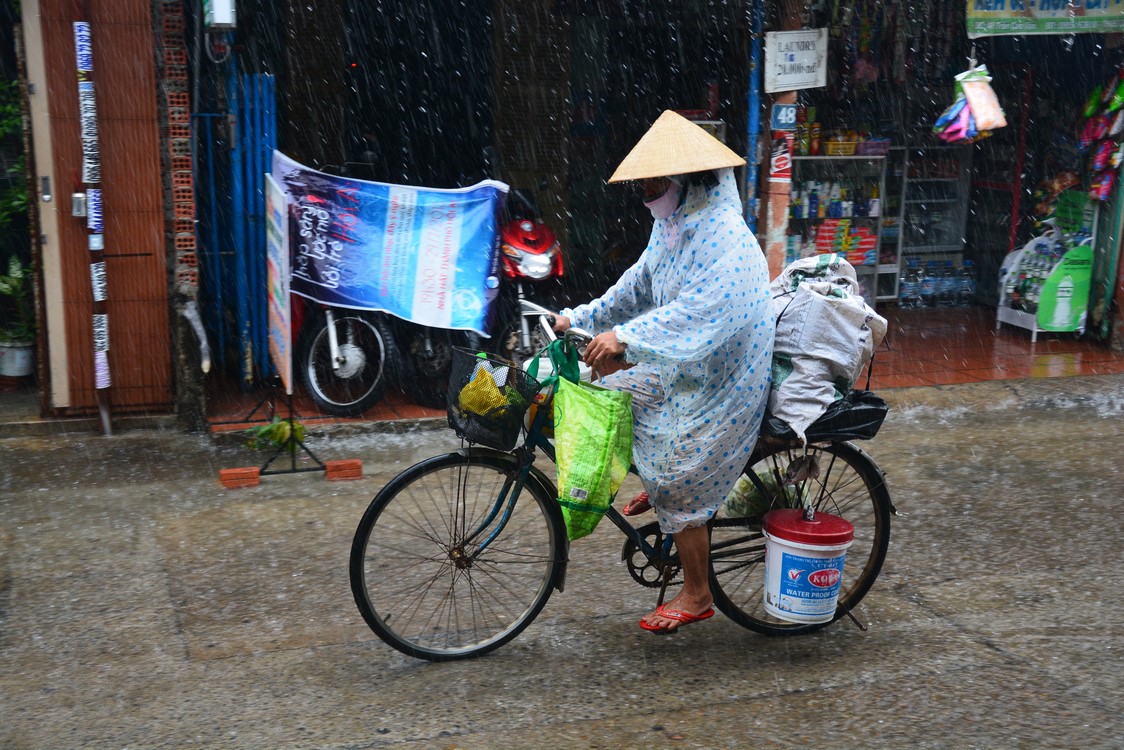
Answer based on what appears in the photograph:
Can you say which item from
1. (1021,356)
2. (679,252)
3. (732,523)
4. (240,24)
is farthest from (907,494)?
(240,24)

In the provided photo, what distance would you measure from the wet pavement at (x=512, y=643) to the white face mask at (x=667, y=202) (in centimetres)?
172

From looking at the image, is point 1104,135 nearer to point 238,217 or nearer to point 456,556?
point 238,217

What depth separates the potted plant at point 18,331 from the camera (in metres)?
7.46

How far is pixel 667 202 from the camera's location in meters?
3.96

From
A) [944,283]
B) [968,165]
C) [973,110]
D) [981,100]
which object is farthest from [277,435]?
[968,165]

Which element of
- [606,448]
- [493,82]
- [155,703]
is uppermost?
[493,82]

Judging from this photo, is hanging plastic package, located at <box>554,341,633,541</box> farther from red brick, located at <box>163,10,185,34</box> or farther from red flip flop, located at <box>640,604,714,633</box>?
→ red brick, located at <box>163,10,185,34</box>

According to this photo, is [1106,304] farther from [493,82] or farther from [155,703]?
[155,703]

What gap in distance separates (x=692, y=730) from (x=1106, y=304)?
24.2ft

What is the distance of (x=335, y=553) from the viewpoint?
527 cm

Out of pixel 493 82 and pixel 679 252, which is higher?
pixel 493 82

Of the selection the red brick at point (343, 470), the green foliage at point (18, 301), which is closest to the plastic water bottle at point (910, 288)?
the red brick at point (343, 470)

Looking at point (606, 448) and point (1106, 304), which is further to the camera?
point (1106, 304)

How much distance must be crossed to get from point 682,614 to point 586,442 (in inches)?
33.2
